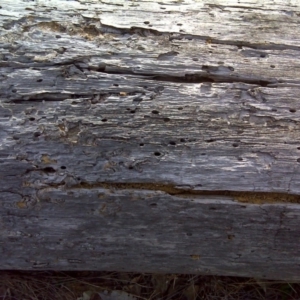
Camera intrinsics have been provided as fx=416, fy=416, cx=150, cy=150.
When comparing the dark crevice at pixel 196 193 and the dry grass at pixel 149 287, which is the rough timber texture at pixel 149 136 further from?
the dry grass at pixel 149 287

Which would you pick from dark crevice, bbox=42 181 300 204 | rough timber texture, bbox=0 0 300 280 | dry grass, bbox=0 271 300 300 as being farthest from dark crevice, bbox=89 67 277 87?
dry grass, bbox=0 271 300 300

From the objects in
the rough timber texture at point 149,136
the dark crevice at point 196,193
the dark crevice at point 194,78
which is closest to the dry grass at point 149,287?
the rough timber texture at point 149,136

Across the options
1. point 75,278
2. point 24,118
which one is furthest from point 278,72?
point 75,278

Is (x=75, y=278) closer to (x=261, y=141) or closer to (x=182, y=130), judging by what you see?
(x=182, y=130)

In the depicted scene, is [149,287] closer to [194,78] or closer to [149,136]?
[149,136]

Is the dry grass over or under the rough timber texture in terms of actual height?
under

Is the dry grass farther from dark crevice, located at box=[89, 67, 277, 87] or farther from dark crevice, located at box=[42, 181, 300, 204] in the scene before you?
dark crevice, located at box=[89, 67, 277, 87]
